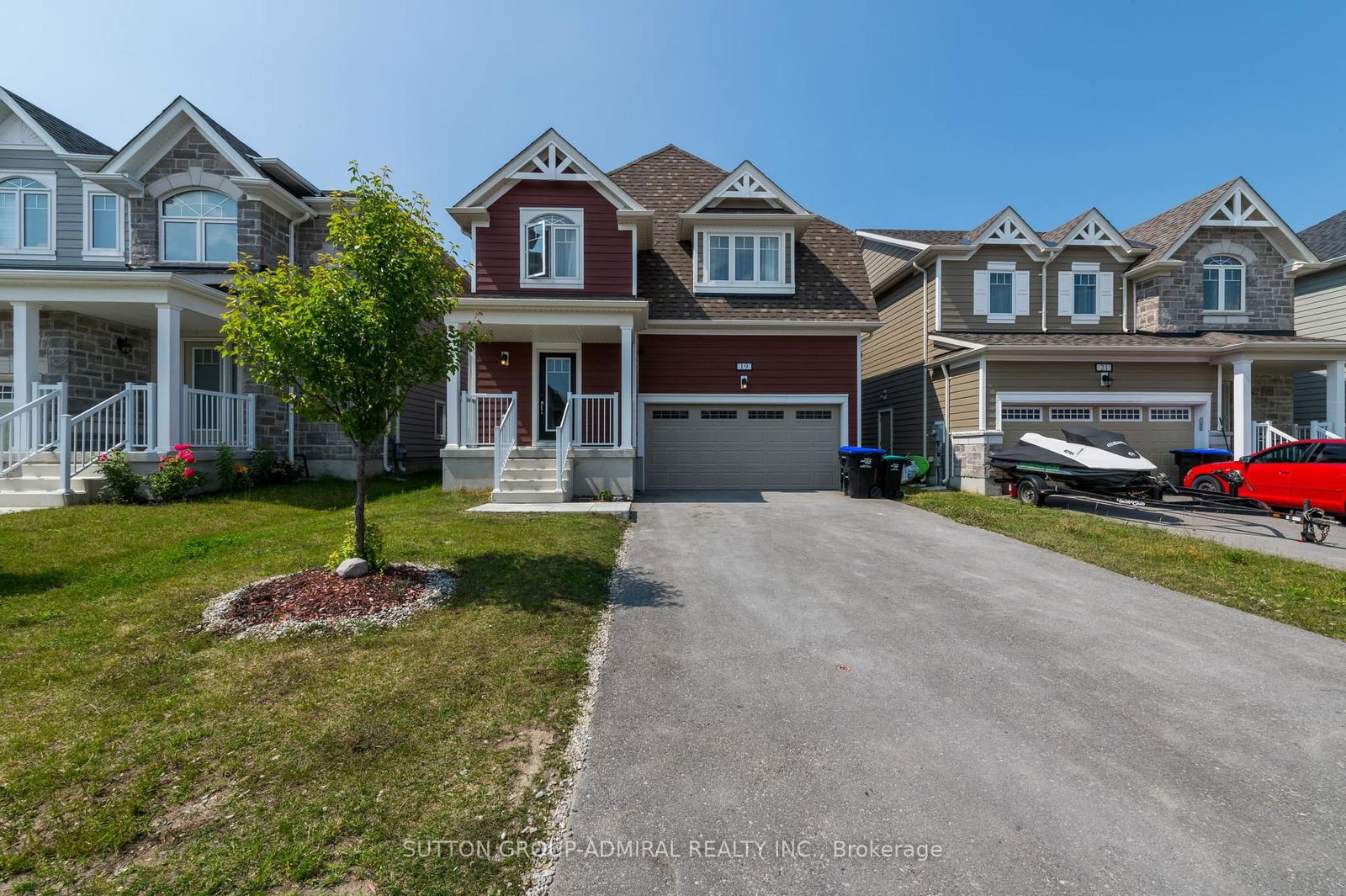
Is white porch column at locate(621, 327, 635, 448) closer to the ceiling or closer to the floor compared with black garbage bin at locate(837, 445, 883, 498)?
closer to the ceiling

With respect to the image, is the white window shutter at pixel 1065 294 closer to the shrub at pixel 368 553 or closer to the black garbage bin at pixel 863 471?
the black garbage bin at pixel 863 471

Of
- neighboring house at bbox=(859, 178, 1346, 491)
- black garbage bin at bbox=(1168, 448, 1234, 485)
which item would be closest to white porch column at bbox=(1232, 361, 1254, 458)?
neighboring house at bbox=(859, 178, 1346, 491)

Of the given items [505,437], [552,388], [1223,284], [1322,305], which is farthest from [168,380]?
[1322,305]

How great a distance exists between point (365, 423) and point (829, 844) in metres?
5.06

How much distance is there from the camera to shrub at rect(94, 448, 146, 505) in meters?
9.80

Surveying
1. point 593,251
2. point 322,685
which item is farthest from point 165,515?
point 593,251

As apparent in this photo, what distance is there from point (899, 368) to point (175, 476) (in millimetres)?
17796

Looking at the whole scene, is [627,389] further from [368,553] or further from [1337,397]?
[1337,397]

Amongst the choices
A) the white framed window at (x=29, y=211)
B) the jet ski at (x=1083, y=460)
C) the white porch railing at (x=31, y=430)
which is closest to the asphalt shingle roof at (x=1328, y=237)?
the jet ski at (x=1083, y=460)

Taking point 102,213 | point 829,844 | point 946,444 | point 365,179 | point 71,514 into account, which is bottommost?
point 829,844

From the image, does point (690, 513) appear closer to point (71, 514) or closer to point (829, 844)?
point (829, 844)

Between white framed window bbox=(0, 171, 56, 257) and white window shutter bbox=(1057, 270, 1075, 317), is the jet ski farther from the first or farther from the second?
white framed window bbox=(0, 171, 56, 257)

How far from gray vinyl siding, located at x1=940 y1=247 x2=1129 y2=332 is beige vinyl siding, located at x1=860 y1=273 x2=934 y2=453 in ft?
2.06

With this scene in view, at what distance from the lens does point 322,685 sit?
347 cm
